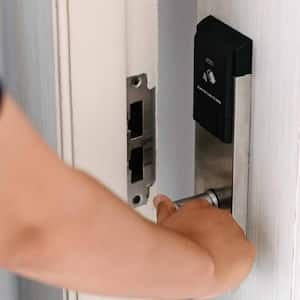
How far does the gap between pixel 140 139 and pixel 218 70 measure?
14 centimetres

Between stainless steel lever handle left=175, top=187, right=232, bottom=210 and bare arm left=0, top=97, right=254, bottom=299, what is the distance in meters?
0.17

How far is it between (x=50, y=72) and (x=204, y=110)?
0.45ft

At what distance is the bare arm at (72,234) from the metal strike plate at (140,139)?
23 cm

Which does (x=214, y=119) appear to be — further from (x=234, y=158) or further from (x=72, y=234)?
(x=72, y=234)

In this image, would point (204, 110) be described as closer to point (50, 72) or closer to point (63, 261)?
point (50, 72)

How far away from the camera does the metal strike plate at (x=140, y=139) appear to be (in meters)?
0.97

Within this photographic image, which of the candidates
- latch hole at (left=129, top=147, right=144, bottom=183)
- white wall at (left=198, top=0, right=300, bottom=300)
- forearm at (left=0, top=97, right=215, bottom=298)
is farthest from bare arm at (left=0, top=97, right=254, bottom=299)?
latch hole at (left=129, top=147, right=144, bottom=183)

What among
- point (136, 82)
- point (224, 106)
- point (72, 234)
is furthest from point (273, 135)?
point (72, 234)

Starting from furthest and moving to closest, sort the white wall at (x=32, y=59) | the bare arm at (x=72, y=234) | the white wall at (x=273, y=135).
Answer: the white wall at (x=32, y=59) → the white wall at (x=273, y=135) → the bare arm at (x=72, y=234)

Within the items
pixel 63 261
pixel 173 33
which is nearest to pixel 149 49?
pixel 173 33

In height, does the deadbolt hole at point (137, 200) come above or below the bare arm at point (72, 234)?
below

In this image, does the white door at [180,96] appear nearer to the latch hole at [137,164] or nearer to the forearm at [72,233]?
the latch hole at [137,164]

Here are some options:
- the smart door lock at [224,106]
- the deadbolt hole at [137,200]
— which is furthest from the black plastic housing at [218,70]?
the deadbolt hole at [137,200]

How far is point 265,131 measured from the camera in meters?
0.88
